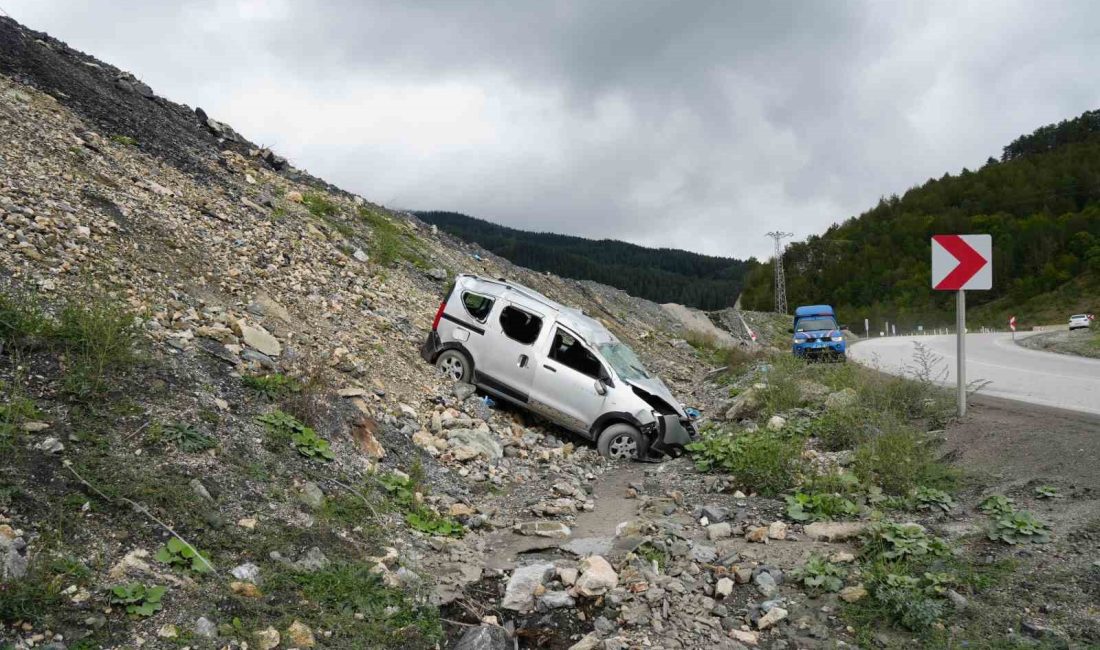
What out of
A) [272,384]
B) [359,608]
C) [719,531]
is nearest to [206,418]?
[272,384]

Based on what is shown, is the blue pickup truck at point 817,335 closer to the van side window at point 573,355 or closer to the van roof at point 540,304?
the van roof at point 540,304

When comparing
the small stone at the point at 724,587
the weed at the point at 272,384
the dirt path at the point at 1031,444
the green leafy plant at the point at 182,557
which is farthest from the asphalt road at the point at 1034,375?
the green leafy plant at the point at 182,557

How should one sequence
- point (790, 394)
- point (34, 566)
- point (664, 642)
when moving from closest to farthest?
1. point (34, 566)
2. point (664, 642)
3. point (790, 394)

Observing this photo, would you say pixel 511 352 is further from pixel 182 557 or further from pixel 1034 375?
pixel 1034 375

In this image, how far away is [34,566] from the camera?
362 centimetres

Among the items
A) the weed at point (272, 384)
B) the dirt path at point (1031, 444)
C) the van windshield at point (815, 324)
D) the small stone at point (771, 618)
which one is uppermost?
the van windshield at point (815, 324)

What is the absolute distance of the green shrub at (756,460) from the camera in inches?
289

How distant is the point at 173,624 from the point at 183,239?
301 inches

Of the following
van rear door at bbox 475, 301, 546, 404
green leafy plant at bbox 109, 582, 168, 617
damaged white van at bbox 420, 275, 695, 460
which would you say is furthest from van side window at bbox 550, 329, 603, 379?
green leafy plant at bbox 109, 582, 168, 617

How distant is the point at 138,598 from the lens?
3752 mm

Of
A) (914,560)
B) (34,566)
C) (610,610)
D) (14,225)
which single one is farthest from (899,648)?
(14,225)

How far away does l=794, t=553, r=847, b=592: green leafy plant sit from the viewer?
4.82 m

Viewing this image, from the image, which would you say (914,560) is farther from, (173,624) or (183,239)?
(183,239)

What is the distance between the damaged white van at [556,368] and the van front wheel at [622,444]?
1 cm
